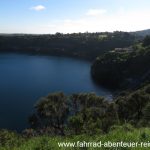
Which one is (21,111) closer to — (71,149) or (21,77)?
(21,77)

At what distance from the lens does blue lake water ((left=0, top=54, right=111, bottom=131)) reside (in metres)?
73.3

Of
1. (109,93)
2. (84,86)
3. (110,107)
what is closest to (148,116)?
(110,107)

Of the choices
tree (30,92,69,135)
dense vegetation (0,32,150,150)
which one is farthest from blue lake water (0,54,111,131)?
tree (30,92,69,135)

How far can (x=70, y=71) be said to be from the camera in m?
148

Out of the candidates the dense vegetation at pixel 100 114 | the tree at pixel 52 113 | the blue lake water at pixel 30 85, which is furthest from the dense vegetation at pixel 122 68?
the tree at pixel 52 113

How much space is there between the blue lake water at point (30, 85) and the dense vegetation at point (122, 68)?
5926 mm

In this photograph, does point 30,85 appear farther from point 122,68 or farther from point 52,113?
point 52,113

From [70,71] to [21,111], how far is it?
7429 centimetres

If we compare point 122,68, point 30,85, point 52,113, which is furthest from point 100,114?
point 122,68

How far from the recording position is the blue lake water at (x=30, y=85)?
73.3m

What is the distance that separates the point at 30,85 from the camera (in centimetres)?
11181

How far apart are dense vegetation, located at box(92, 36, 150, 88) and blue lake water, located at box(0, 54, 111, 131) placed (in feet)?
19.4

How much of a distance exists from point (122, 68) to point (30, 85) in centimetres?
3820

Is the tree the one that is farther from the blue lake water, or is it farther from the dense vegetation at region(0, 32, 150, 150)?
the blue lake water
